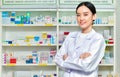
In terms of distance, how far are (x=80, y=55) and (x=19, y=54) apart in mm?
2020

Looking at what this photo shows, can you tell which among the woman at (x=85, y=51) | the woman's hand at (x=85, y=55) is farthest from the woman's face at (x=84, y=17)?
the woman's hand at (x=85, y=55)

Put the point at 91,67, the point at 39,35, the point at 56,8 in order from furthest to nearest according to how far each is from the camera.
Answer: the point at 39,35, the point at 56,8, the point at 91,67

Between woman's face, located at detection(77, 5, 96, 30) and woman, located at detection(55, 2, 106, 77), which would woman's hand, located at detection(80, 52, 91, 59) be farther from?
woman's face, located at detection(77, 5, 96, 30)

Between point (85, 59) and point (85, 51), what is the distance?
0.23 ft

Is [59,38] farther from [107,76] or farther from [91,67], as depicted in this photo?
[91,67]

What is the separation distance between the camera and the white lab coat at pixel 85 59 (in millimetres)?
1521

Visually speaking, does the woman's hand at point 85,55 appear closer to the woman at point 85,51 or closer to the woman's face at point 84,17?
the woman at point 85,51

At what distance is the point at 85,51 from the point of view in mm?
1571

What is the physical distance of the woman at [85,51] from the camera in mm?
1526

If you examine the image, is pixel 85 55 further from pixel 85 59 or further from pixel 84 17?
pixel 84 17

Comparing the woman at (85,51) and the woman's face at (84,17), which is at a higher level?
the woman's face at (84,17)

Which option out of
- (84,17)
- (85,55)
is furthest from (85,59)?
(84,17)

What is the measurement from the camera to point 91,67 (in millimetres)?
1524

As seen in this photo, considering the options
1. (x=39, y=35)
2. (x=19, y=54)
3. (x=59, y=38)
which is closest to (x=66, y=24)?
(x=59, y=38)
